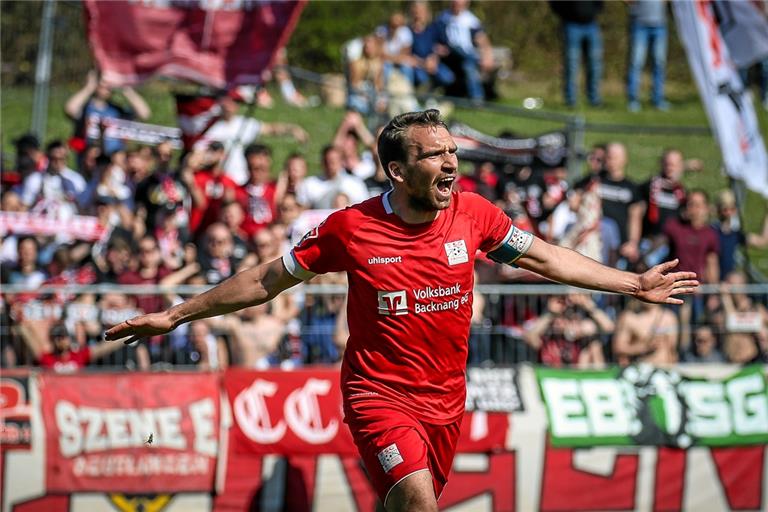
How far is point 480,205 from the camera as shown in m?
7.10

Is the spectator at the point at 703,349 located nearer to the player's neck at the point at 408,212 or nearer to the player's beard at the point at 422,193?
the player's neck at the point at 408,212

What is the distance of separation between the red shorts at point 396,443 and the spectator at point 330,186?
6.00 meters

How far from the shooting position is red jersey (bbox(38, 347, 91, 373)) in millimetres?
11422

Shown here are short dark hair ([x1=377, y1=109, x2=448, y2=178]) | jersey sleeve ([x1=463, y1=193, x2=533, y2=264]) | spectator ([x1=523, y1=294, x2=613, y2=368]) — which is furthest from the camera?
spectator ([x1=523, y1=294, x2=613, y2=368])

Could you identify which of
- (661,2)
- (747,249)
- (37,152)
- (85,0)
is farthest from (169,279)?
(661,2)

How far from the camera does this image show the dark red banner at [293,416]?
1138 cm

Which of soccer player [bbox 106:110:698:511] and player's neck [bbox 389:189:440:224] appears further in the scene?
player's neck [bbox 389:189:440:224]

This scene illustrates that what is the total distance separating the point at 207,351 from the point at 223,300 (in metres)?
4.79

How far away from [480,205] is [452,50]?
1041 cm

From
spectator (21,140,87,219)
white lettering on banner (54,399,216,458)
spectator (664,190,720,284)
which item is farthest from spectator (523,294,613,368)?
spectator (21,140,87,219)

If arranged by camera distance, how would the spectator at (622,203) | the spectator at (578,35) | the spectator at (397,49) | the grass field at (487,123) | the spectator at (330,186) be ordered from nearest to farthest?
1. the spectator at (330,186)
2. the spectator at (622,203)
3. the spectator at (397,49)
4. the grass field at (487,123)
5. the spectator at (578,35)

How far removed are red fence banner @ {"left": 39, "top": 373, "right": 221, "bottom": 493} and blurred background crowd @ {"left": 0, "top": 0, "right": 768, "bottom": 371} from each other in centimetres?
28

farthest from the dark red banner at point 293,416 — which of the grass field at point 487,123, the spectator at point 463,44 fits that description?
the spectator at point 463,44

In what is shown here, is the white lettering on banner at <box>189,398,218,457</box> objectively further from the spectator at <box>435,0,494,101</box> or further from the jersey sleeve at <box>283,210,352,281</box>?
the spectator at <box>435,0,494,101</box>
